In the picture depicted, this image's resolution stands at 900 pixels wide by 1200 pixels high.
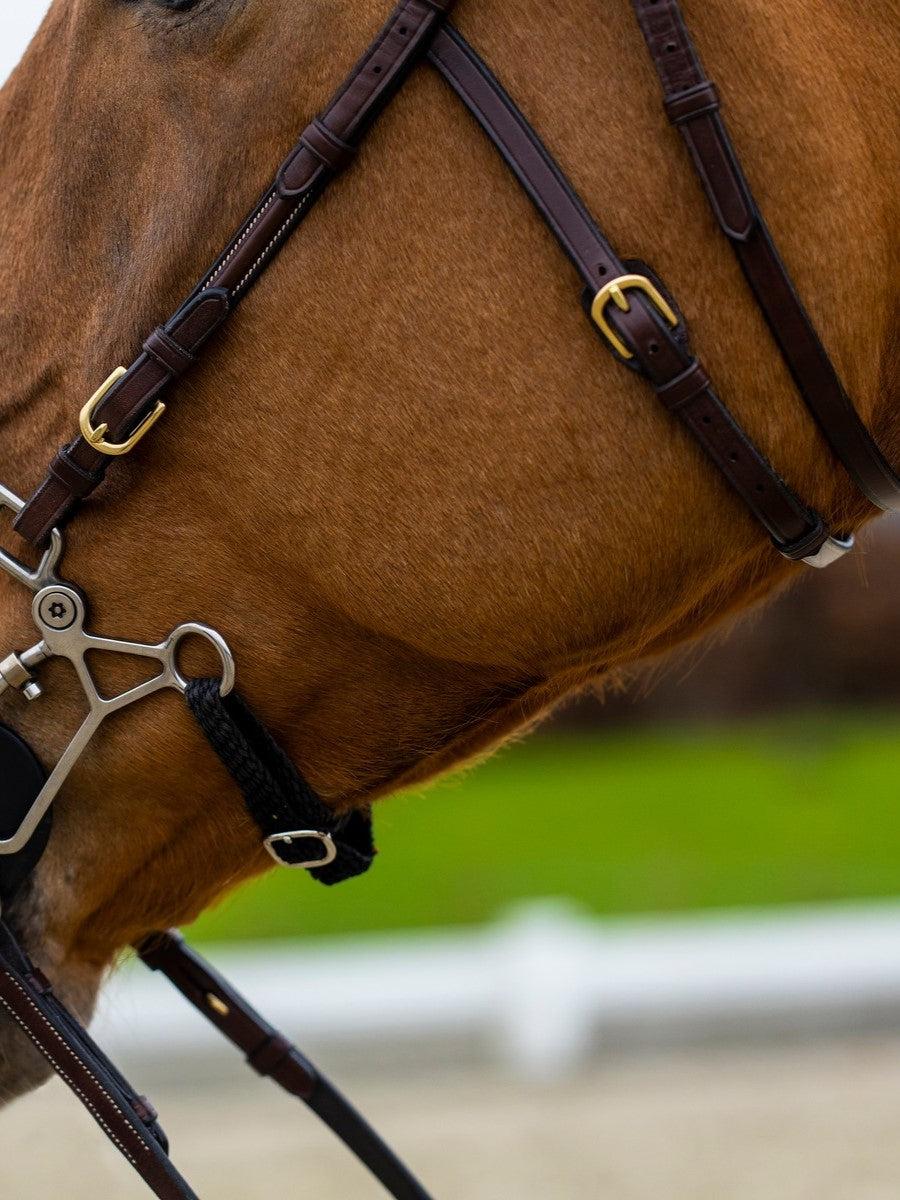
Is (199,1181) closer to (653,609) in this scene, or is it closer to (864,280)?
(653,609)

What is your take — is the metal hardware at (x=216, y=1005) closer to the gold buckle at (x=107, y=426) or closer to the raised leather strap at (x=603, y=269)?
the gold buckle at (x=107, y=426)

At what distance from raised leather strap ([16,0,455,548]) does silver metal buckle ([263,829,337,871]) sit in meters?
0.45

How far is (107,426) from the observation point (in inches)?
59.4

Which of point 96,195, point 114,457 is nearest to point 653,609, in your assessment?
point 114,457

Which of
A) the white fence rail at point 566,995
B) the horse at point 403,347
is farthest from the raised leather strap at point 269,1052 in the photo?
the white fence rail at point 566,995

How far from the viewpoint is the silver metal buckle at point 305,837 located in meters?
1.64

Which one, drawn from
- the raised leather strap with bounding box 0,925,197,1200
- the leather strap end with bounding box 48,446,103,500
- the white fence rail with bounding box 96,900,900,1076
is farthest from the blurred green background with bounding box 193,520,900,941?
the leather strap end with bounding box 48,446,103,500

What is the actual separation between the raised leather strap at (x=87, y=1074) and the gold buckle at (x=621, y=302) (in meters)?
1.03

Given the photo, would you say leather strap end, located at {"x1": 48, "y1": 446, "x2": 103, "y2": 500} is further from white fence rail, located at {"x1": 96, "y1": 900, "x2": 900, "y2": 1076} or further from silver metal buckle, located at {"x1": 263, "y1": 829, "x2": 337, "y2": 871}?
white fence rail, located at {"x1": 96, "y1": 900, "x2": 900, "y2": 1076}

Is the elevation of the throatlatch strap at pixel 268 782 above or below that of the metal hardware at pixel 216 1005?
above

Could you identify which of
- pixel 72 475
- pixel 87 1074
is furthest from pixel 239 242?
pixel 87 1074

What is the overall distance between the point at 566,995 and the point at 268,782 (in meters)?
3.81

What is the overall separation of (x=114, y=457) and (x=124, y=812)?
44cm

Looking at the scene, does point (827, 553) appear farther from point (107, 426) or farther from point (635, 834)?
point (635, 834)
